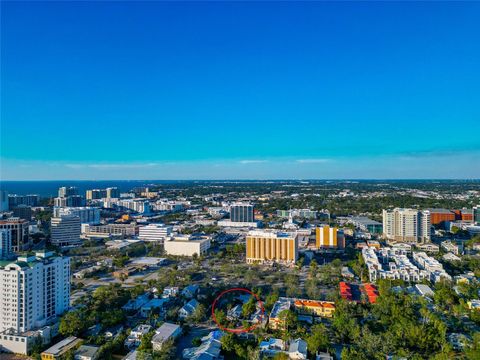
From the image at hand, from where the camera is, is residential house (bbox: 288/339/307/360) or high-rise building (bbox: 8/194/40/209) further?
high-rise building (bbox: 8/194/40/209)

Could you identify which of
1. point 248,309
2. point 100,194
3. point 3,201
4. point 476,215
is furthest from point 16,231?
point 476,215

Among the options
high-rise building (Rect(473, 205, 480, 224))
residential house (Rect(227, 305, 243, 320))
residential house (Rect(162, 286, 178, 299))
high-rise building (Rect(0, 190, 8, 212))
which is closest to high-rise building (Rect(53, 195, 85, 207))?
high-rise building (Rect(0, 190, 8, 212))

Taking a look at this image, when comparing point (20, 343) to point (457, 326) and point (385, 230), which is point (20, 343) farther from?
point (385, 230)

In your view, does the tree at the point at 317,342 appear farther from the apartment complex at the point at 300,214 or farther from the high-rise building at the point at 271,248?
the apartment complex at the point at 300,214

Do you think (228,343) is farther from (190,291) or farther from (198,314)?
A: (190,291)

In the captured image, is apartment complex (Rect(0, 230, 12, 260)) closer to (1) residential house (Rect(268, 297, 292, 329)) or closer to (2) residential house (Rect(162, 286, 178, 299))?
(2) residential house (Rect(162, 286, 178, 299))

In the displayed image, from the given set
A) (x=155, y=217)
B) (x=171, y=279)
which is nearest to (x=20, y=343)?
(x=171, y=279)

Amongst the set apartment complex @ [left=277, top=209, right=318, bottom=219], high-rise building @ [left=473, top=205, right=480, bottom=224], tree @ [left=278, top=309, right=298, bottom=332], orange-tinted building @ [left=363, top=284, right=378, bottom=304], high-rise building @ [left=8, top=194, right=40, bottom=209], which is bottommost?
orange-tinted building @ [left=363, top=284, right=378, bottom=304]
